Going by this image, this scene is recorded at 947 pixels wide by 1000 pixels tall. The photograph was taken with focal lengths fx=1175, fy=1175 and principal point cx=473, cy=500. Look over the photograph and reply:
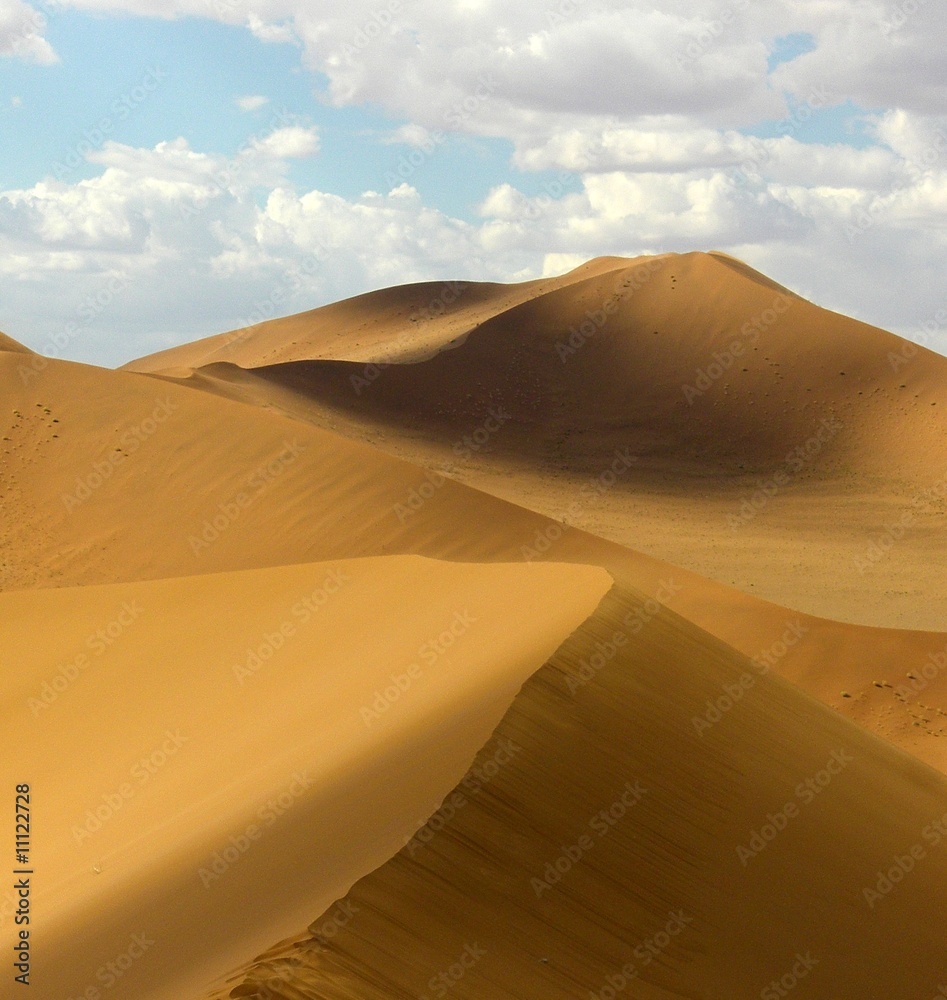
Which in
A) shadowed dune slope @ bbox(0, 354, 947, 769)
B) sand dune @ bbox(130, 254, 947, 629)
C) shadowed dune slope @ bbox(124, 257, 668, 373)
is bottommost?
shadowed dune slope @ bbox(0, 354, 947, 769)

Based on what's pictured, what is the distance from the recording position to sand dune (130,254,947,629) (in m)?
35.1

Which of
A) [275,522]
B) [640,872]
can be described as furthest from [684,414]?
[640,872]

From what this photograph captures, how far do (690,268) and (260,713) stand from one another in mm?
43624

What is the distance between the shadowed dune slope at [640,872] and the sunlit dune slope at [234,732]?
325 mm

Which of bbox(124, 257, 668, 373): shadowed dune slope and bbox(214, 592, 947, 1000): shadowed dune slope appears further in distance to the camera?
bbox(124, 257, 668, 373): shadowed dune slope

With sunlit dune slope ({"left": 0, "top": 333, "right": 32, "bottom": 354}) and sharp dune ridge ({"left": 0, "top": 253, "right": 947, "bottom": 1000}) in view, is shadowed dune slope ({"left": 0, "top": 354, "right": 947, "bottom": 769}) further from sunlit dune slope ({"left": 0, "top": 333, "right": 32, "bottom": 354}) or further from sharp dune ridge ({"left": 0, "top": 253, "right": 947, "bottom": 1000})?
sunlit dune slope ({"left": 0, "top": 333, "right": 32, "bottom": 354})

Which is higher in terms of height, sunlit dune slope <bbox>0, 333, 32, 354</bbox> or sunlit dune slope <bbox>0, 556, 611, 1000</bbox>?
sunlit dune slope <bbox>0, 333, 32, 354</bbox>

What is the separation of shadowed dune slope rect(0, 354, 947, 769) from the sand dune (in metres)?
8.81

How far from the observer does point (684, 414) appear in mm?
44969

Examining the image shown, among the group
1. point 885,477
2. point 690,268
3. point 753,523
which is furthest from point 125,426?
point 690,268

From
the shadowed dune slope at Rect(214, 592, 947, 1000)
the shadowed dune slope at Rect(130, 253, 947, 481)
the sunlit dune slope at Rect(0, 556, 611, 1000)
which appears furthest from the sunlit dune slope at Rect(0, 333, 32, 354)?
the shadowed dune slope at Rect(214, 592, 947, 1000)

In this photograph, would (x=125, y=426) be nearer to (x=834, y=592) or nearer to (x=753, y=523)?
(x=834, y=592)

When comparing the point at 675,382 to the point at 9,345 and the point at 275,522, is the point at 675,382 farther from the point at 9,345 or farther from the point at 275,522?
the point at 275,522

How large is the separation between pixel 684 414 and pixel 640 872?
38.3m
